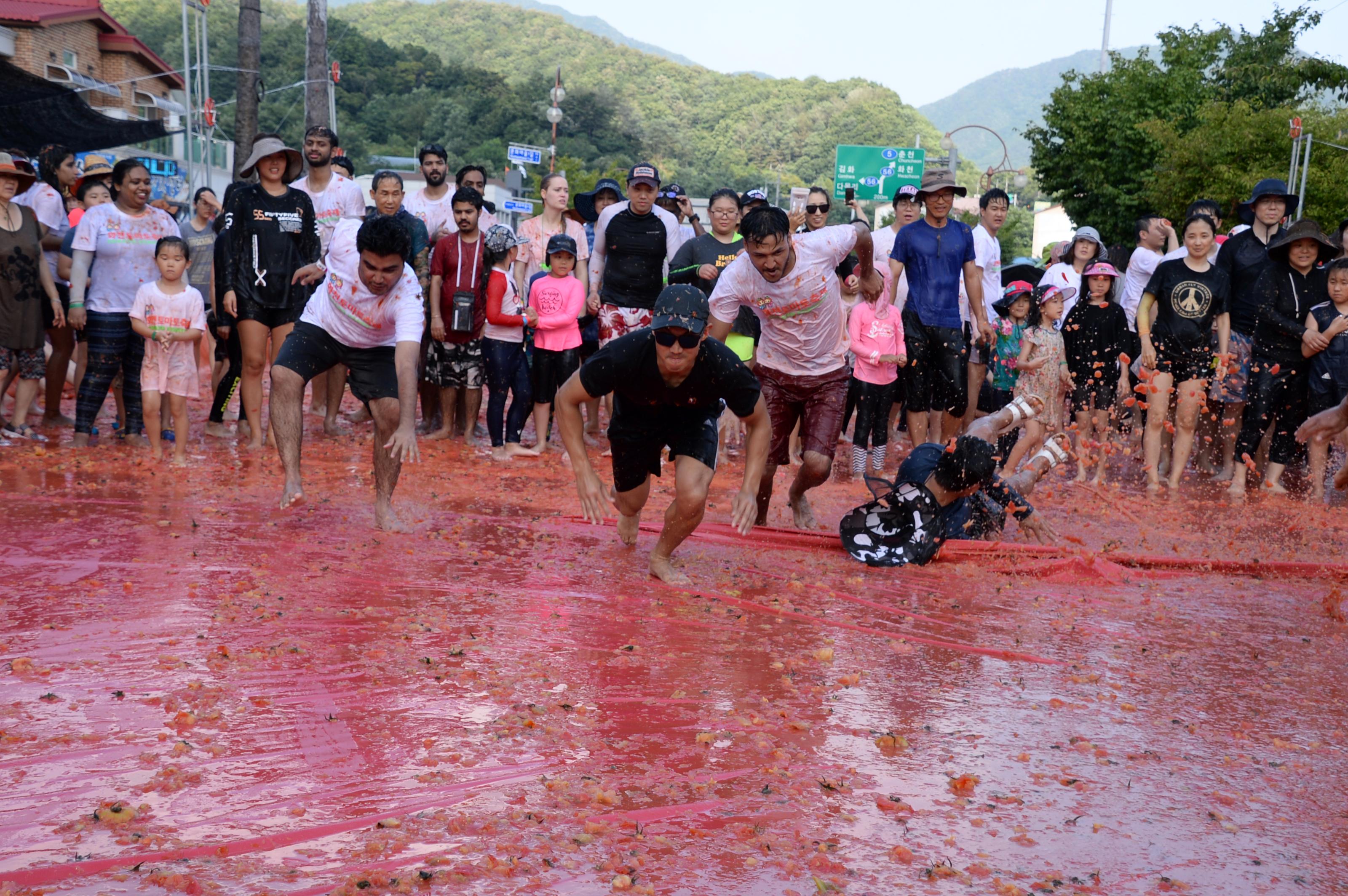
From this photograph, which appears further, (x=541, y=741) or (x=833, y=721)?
(x=833, y=721)

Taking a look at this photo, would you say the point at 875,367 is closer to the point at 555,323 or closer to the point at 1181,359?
the point at 1181,359

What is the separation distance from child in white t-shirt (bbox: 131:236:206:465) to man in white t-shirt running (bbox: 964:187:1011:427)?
645 centimetres

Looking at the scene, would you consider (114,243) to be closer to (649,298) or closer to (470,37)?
(649,298)

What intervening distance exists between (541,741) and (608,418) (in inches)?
363

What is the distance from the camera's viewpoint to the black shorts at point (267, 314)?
859cm

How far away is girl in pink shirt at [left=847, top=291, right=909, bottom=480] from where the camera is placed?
9.60 meters

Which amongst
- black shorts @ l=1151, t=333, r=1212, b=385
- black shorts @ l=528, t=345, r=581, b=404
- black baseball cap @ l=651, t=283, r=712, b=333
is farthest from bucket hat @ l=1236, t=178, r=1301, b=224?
black baseball cap @ l=651, t=283, r=712, b=333

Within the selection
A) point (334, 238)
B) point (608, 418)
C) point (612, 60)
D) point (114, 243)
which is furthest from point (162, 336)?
point (612, 60)

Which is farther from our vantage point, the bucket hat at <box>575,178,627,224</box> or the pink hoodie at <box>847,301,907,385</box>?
the bucket hat at <box>575,178,627,224</box>

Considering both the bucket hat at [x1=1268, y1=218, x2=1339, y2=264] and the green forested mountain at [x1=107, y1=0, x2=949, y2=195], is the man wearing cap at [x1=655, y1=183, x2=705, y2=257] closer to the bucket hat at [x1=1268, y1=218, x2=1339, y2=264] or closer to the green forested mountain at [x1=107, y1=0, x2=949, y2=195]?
the bucket hat at [x1=1268, y1=218, x2=1339, y2=264]

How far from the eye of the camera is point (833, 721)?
422cm

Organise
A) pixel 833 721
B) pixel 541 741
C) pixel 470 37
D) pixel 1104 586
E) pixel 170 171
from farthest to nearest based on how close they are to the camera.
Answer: pixel 470 37
pixel 170 171
pixel 1104 586
pixel 833 721
pixel 541 741

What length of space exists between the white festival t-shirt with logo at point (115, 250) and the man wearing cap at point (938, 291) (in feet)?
19.1

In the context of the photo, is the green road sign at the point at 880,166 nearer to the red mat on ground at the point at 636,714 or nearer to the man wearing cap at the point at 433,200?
the man wearing cap at the point at 433,200
